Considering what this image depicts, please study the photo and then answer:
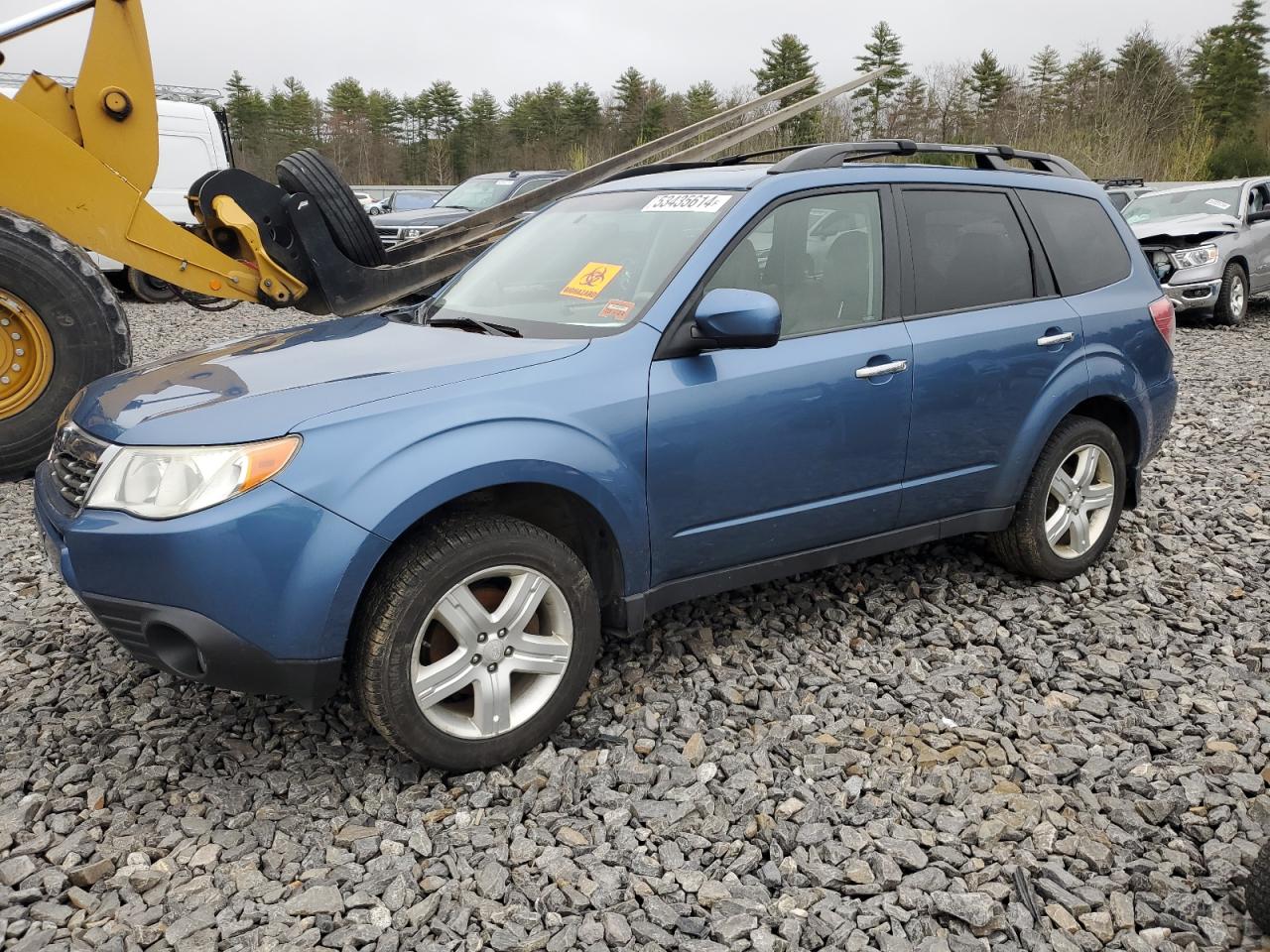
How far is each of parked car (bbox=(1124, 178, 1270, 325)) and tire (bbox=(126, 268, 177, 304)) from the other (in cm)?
1265

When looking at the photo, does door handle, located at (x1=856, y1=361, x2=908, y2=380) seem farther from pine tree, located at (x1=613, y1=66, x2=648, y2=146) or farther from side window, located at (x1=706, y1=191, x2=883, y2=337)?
pine tree, located at (x1=613, y1=66, x2=648, y2=146)

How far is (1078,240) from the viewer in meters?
4.40

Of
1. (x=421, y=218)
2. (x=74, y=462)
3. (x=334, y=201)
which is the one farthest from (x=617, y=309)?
(x=421, y=218)

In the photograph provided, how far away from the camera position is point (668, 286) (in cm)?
329

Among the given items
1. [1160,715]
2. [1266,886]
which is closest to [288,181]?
[1160,715]

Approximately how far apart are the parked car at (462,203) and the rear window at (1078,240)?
10.7 metres

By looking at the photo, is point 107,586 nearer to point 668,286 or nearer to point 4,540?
point 668,286

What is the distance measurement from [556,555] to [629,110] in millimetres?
77368

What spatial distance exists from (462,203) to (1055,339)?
12.9 meters

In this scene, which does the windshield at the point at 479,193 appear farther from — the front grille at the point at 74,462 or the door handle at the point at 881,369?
the front grille at the point at 74,462

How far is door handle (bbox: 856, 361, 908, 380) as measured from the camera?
3545 mm

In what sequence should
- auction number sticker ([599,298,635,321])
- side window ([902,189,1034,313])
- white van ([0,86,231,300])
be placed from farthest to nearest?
white van ([0,86,231,300]), side window ([902,189,1034,313]), auction number sticker ([599,298,635,321])

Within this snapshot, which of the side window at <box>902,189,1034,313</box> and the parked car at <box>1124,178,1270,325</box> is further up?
the side window at <box>902,189,1034,313</box>

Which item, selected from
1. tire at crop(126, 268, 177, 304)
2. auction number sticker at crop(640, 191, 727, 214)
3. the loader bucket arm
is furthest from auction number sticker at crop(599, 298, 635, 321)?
tire at crop(126, 268, 177, 304)
